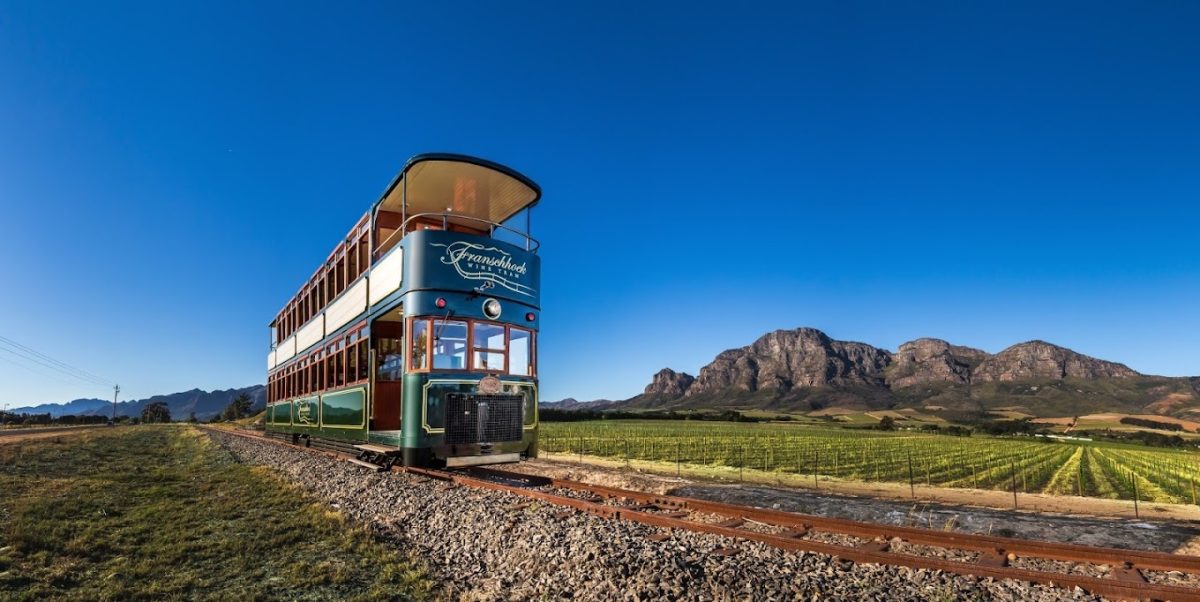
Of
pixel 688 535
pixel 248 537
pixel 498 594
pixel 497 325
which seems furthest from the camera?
pixel 497 325

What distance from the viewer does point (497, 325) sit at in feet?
42.0

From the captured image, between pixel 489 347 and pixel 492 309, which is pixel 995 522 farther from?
pixel 492 309

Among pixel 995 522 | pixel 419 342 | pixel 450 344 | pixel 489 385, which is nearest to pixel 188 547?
pixel 419 342

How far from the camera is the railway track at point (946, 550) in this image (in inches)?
198

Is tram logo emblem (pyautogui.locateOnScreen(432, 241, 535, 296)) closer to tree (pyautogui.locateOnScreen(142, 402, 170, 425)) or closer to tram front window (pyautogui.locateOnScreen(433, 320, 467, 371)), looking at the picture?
tram front window (pyautogui.locateOnScreen(433, 320, 467, 371))

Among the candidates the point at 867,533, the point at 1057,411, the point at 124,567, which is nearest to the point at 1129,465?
the point at 867,533

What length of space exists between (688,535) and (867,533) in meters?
2.14

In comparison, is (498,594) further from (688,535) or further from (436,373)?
(436,373)

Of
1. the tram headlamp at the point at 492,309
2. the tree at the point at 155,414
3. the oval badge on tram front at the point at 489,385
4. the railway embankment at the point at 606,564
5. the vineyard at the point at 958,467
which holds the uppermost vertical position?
the tram headlamp at the point at 492,309

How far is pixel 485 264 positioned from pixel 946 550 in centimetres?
927

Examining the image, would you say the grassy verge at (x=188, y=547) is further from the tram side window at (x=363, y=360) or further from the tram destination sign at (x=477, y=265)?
the tram destination sign at (x=477, y=265)

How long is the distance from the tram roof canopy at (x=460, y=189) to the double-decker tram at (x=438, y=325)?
26mm

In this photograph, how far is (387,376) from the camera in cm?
1432

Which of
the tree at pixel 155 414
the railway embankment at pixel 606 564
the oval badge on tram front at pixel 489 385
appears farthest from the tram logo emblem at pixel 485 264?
the tree at pixel 155 414
